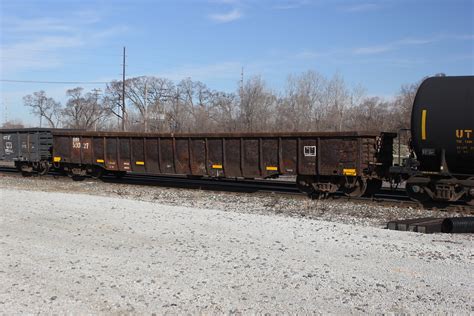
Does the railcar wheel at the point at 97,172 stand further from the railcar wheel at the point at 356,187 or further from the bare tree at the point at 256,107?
the bare tree at the point at 256,107

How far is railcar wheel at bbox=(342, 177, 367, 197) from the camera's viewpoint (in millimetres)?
15408

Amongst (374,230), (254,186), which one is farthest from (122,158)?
(374,230)

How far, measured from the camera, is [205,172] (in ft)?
62.6

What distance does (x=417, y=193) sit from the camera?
1374 cm

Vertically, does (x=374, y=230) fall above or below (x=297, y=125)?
below

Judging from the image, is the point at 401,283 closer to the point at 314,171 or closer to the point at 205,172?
the point at 314,171

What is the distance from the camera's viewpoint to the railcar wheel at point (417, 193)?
1350 centimetres

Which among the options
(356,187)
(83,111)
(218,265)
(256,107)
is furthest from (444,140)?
(83,111)

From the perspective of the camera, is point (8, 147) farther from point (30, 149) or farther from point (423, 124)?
point (423, 124)

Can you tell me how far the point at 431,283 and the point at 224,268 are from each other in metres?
2.68

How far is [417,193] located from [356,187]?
2334 mm

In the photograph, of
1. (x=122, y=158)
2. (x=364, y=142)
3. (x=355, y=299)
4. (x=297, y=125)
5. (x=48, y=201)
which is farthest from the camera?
(x=297, y=125)

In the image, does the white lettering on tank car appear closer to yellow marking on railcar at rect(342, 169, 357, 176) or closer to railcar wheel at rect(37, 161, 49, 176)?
railcar wheel at rect(37, 161, 49, 176)

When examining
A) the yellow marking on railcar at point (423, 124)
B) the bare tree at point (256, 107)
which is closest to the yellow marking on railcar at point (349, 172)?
the yellow marking on railcar at point (423, 124)
